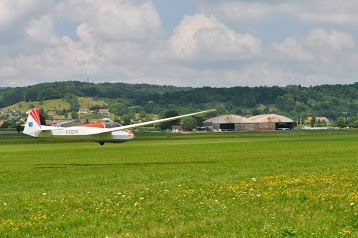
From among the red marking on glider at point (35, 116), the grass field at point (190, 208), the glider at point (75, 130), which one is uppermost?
the red marking on glider at point (35, 116)

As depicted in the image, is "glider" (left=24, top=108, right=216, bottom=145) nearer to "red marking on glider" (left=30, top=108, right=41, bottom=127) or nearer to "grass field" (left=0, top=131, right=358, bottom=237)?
"red marking on glider" (left=30, top=108, right=41, bottom=127)

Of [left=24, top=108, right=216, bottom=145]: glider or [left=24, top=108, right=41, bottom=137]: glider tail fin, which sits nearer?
[left=24, top=108, right=41, bottom=137]: glider tail fin

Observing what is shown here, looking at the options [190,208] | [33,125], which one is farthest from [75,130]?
[190,208]

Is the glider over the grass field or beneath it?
over

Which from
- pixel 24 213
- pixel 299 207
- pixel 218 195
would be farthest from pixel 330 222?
pixel 24 213

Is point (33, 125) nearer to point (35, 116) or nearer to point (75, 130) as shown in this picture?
point (35, 116)

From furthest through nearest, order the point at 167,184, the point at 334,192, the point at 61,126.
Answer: the point at 61,126 → the point at 167,184 → the point at 334,192

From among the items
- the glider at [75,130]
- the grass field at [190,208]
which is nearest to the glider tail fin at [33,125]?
the glider at [75,130]

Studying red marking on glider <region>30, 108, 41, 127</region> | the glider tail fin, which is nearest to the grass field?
the glider tail fin

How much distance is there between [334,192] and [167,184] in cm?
672

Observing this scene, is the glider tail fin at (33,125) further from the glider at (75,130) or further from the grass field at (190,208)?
the grass field at (190,208)

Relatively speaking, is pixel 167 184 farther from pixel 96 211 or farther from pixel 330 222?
pixel 330 222

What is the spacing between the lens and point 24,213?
1614 centimetres

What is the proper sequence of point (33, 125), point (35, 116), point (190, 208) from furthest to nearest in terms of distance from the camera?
point (35, 116) < point (33, 125) < point (190, 208)
